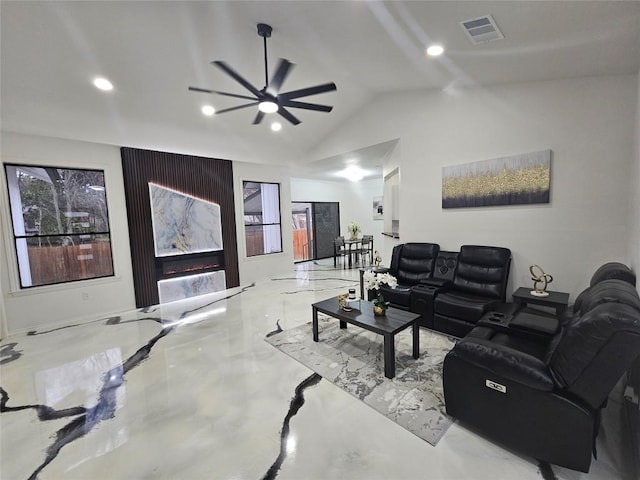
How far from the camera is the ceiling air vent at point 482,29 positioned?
2.17 metres

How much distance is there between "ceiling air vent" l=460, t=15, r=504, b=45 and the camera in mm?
2170

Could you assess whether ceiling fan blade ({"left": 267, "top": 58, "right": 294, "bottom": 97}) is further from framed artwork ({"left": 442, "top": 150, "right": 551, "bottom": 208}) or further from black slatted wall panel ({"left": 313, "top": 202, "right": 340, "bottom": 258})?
black slatted wall panel ({"left": 313, "top": 202, "right": 340, "bottom": 258})

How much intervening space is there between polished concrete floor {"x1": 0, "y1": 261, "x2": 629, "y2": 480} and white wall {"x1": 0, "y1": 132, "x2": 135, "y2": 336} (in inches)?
23.1

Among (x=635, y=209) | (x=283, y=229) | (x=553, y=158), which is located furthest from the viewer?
(x=283, y=229)

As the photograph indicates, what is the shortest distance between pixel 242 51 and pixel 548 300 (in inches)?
172

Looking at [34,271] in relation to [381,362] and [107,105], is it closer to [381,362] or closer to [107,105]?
[107,105]

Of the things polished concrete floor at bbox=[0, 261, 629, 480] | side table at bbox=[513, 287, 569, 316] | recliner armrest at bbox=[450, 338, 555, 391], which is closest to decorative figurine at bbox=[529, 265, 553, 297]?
side table at bbox=[513, 287, 569, 316]

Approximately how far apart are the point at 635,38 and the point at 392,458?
359 centimetres

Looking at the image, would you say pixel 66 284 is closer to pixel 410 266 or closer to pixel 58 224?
pixel 58 224

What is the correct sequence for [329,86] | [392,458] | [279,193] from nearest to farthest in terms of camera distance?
[392,458] < [329,86] < [279,193]

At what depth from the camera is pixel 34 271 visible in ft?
12.9

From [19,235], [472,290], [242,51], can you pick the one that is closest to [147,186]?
[19,235]

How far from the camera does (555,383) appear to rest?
153cm

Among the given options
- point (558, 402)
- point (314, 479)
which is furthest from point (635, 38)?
point (314, 479)
